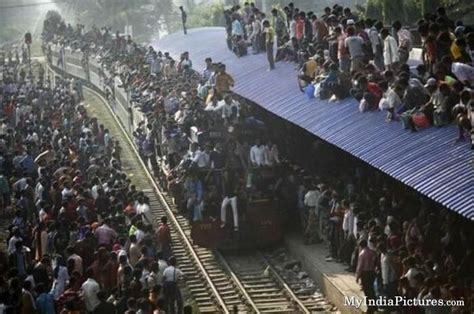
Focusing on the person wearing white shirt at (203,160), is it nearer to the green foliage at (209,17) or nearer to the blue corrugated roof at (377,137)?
the blue corrugated roof at (377,137)

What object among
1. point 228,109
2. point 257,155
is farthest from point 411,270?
point 228,109

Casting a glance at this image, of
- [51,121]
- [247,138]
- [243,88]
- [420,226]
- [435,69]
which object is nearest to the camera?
[420,226]

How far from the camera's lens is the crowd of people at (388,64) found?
49.5 ft

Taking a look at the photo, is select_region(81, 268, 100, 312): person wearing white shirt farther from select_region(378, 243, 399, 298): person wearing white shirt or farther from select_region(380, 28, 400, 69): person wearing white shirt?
select_region(380, 28, 400, 69): person wearing white shirt

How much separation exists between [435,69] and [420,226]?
9.44 ft

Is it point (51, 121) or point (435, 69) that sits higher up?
point (435, 69)

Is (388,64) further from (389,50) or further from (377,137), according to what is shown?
(377,137)

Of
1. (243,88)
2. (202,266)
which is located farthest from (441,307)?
(243,88)

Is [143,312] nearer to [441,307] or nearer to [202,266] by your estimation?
[441,307]

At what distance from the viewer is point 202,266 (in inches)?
781

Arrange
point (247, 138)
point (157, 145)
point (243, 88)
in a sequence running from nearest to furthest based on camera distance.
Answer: point (247, 138) < point (243, 88) < point (157, 145)

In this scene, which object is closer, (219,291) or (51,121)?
(219,291)

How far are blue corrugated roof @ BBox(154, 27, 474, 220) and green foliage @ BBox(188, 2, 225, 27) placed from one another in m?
36.9

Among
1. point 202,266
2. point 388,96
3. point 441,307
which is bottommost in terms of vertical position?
point 202,266
